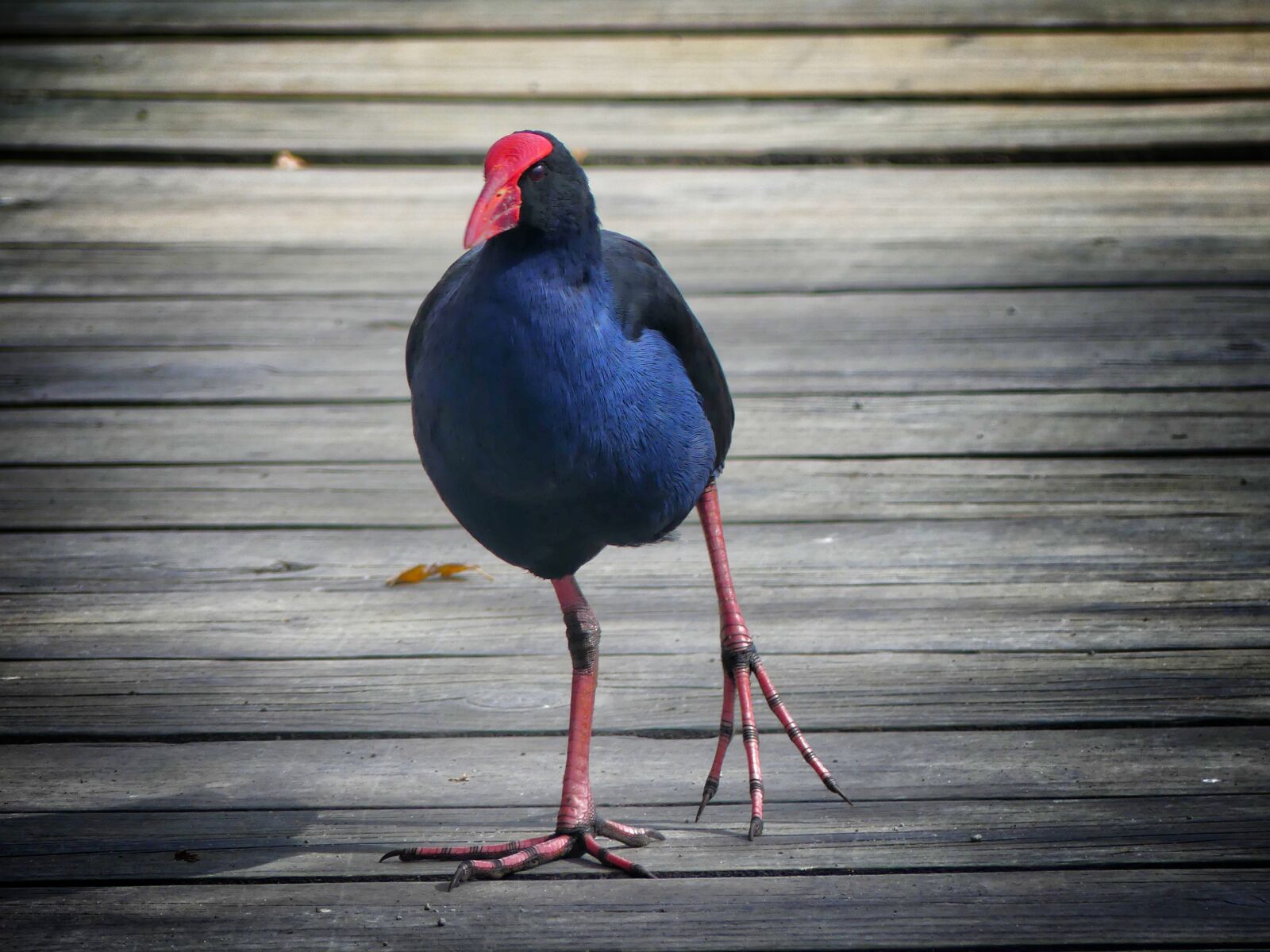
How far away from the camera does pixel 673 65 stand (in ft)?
16.9

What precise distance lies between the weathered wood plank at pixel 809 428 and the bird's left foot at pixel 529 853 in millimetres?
1326

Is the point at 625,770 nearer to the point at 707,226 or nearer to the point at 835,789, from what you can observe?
the point at 835,789

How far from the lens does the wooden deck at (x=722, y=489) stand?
1.90m

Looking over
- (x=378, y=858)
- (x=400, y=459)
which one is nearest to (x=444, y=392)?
(x=378, y=858)

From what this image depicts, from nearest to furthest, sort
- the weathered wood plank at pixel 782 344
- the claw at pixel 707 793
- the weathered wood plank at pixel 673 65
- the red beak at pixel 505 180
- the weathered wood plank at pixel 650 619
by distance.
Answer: the red beak at pixel 505 180, the claw at pixel 707 793, the weathered wood plank at pixel 650 619, the weathered wood plank at pixel 782 344, the weathered wood plank at pixel 673 65

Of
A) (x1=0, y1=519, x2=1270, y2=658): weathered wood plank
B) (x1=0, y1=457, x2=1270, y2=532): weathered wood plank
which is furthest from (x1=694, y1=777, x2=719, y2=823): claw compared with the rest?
(x1=0, y1=457, x2=1270, y2=532): weathered wood plank

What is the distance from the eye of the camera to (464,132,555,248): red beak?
1.66 metres

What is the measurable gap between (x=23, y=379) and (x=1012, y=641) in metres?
2.42

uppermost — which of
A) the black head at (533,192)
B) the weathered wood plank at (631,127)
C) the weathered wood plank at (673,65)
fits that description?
the weathered wood plank at (673,65)

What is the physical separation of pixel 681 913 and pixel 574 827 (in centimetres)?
20

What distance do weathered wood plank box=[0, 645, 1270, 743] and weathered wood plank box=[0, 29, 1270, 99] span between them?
119 inches

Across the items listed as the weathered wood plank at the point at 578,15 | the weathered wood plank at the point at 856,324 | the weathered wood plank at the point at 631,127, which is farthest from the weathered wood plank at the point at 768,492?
the weathered wood plank at the point at 578,15

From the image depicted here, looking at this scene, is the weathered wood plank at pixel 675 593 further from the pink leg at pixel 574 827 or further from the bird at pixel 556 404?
the bird at pixel 556 404

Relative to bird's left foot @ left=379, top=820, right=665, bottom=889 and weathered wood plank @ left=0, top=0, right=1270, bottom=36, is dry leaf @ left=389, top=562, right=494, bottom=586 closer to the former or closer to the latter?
bird's left foot @ left=379, top=820, right=665, bottom=889
